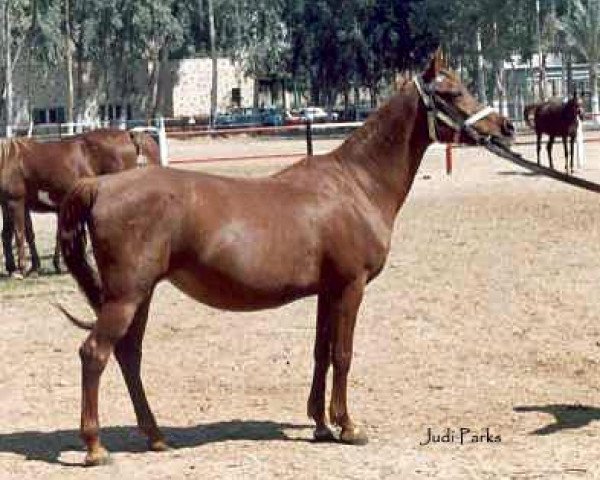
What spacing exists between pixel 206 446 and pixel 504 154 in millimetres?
2387

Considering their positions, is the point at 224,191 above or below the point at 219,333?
above

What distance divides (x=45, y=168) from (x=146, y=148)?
120cm

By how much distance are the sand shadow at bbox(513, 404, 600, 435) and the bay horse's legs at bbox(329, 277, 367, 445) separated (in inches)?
41.8

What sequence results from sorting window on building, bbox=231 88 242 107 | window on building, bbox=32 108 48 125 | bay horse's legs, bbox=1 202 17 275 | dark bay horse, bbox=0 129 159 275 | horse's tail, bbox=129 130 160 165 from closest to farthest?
dark bay horse, bbox=0 129 159 275
bay horse's legs, bbox=1 202 17 275
horse's tail, bbox=129 130 160 165
window on building, bbox=32 108 48 125
window on building, bbox=231 88 242 107

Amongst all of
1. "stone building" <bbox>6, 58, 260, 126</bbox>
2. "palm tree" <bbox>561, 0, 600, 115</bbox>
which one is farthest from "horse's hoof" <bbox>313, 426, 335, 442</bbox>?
"stone building" <bbox>6, 58, 260, 126</bbox>

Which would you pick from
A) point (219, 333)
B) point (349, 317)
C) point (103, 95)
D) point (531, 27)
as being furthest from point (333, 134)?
point (349, 317)

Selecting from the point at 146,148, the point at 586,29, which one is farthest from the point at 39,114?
the point at 146,148

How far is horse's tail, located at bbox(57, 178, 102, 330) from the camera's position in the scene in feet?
21.9

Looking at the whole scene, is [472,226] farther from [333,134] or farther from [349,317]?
[333,134]

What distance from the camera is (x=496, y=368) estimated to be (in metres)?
8.86

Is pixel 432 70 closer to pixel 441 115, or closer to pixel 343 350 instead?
pixel 441 115

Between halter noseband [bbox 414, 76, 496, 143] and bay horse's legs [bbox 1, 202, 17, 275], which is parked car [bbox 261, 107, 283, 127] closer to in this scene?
bay horse's legs [bbox 1, 202, 17, 275]

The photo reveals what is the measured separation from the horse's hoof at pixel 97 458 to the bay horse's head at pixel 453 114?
256cm

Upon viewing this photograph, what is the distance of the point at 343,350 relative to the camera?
23.1ft
